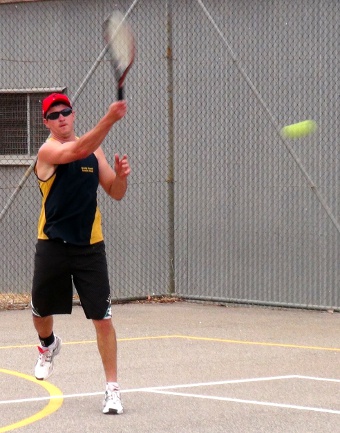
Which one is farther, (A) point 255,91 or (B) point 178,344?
(A) point 255,91

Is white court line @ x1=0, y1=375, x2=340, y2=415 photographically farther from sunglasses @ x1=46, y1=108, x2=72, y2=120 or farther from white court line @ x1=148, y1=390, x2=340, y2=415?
sunglasses @ x1=46, y1=108, x2=72, y2=120

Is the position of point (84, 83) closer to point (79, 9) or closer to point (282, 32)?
point (79, 9)

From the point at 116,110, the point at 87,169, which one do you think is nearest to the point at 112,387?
the point at 87,169

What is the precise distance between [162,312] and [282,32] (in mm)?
3539

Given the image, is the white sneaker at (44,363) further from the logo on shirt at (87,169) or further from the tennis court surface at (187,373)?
the logo on shirt at (87,169)

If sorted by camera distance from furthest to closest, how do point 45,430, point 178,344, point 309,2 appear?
point 309,2 → point 178,344 → point 45,430

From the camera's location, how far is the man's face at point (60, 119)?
7.21m

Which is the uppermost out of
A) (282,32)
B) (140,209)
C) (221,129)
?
(282,32)

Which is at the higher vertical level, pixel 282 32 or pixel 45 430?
pixel 282 32

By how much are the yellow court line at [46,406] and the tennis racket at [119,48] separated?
6.86 feet

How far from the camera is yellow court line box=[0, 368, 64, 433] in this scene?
672 centimetres

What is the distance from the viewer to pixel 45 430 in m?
6.58

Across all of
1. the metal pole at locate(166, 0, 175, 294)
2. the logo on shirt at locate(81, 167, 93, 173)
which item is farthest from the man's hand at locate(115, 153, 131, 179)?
the metal pole at locate(166, 0, 175, 294)

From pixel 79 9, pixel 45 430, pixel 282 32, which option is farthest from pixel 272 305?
pixel 45 430
